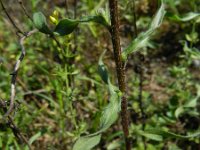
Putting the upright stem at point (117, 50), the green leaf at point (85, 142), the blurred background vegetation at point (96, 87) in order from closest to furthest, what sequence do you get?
1. the upright stem at point (117, 50)
2. the green leaf at point (85, 142)
3. the blurred background vegetation at point (96, 87)

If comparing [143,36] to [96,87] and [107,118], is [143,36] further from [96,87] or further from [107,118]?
[96,87]

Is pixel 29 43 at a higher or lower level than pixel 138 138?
higher

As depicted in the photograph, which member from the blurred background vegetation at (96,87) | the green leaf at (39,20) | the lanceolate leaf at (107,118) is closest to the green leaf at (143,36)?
the lanceolate leaf at (107,118)

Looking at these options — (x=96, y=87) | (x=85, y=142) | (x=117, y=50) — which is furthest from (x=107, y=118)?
(x=96, y=87)

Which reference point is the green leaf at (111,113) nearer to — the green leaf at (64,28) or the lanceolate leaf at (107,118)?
the lanceolate leaf at (107,118)

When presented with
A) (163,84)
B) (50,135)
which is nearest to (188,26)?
(163,84)

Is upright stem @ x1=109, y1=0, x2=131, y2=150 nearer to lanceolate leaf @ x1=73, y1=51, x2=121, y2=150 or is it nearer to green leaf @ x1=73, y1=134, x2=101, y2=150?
lanceolate leaf @ x1=73, y1=51, x2=121, y2=150

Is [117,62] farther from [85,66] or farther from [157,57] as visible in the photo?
[157,57]

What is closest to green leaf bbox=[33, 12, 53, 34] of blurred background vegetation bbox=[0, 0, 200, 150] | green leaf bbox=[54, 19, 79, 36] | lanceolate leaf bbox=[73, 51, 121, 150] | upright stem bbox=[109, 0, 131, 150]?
green leaf bbox=[54, 19, 79, 36]
